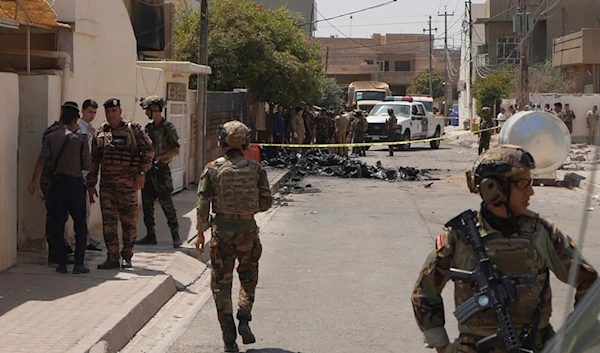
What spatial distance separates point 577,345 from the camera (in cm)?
240

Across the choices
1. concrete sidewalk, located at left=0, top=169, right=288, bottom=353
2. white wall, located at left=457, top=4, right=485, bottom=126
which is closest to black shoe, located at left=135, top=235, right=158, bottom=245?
concrete sidewalk, located at left=0, top=169, right=288, bottom=353

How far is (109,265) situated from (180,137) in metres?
8.11

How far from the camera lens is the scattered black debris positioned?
23.6m

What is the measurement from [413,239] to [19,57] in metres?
Result: 5.70

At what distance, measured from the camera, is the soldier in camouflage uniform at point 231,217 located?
6.80m

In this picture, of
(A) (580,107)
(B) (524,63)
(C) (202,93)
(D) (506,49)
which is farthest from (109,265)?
(D) (506,49)

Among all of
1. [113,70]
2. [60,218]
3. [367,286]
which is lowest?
[367,286]

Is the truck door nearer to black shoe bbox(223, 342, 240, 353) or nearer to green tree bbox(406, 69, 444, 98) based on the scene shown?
black shoe bbox(223, 342, 240, 353)

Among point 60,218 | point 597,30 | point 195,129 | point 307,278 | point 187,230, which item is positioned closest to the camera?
point 60,218

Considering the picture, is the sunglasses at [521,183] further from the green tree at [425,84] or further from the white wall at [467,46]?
the green tree at [425,84]

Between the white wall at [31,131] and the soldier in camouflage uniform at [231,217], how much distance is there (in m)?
4.16

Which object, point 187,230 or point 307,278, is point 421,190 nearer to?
point 187,230

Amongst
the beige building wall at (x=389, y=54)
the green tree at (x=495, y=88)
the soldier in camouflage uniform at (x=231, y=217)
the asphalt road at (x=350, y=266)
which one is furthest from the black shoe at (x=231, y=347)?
the beige building wall at (x=389, y=54)

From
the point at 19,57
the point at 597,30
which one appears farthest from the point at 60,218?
the point at 597,30
